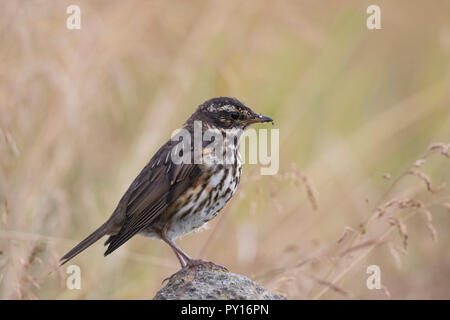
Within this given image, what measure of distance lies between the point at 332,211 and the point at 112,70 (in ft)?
9.75

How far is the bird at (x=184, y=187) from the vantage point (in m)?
5.52

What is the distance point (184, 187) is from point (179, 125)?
7.75ft

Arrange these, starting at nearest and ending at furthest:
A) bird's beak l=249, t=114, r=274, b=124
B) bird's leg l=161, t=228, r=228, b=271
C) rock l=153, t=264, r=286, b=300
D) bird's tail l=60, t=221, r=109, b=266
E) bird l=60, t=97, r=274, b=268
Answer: rock l=153, t=264, r=286, b=300 → bird's leg l=161, t=228, r=228, b=271 → bird's tail l=60, t=221, r=109, b=266 → bird l=60, t=97, r=274, b=268 → bird's beak l=249, t=114, r=274, b=124

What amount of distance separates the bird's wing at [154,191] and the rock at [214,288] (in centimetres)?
76

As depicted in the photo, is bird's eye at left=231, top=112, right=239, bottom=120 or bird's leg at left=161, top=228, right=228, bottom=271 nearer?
bird's leg at left=161, top=228, right=228, bottom=271

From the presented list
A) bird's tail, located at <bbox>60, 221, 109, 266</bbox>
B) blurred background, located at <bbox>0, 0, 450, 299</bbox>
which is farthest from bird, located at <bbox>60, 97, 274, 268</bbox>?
blurred background, located at <bbox>0, 0, 450, 299</bbox>

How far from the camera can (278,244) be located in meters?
7.32

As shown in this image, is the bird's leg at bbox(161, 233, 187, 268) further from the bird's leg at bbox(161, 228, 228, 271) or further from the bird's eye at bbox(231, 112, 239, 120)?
the bird's eye at bbox(231, 112, 239, 120)

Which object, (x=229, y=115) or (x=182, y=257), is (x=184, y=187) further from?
(x=229, y=115)

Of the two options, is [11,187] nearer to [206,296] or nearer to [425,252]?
[206,296]

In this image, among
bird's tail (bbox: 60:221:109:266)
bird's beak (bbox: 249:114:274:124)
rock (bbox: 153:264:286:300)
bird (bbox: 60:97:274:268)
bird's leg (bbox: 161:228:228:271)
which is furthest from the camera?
bird's beak (bbox: 249:114:274:124)

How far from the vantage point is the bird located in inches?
217

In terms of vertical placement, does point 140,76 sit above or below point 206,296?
above

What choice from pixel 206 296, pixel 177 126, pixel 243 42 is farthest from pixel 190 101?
pixel 206 296
